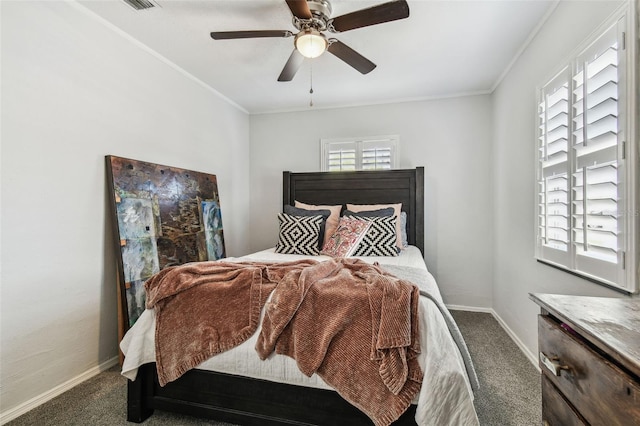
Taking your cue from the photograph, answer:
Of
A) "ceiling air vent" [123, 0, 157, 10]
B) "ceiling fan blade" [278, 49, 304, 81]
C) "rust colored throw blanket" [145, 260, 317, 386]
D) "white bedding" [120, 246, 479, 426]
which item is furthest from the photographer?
"ceiling fan blade" [278, 49, 304, 81]

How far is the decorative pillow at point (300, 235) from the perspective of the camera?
2.98 m

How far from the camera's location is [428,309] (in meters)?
1.38

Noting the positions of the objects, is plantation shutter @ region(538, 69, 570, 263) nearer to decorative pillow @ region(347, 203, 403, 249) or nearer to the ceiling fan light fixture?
decorative pillow @ region(347, 203, 403, 249)

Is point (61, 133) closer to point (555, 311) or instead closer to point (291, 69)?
point (291, 69)

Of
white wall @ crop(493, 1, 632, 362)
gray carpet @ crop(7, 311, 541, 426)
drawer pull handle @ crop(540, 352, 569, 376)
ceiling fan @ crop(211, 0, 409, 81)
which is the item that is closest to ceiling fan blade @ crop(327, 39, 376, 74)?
ceiling fan @ crop(211, 0, 409, 81)

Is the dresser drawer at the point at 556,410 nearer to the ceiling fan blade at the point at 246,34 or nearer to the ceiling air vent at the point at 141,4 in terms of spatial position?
the ceiling fan blade at the point at 246,34

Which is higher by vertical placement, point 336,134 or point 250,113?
point 250,113

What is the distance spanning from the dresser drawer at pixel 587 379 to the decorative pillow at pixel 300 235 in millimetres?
2161

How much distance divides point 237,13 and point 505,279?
11.0 ft

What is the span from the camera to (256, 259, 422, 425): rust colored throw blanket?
49.4 inches

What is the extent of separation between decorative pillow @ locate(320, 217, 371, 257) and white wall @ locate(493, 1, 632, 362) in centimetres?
136

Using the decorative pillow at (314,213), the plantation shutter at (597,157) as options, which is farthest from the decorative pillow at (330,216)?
the plantation shutter at (597,157)

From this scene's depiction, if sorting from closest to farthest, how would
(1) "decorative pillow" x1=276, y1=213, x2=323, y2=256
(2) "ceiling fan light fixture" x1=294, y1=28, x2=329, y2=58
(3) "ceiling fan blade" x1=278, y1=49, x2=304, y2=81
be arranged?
(2) "ceiling fan light fixture" x1=294, y1=28, x2=329, y2=58 < (3) "ceiling fan blade" x1=278, y1=49, x2=304, y2=81 < (1) "decorative pillow" x1=276, y1=213, x2=323, y2=256

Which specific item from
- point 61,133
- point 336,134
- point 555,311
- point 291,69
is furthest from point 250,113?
point 555,311
